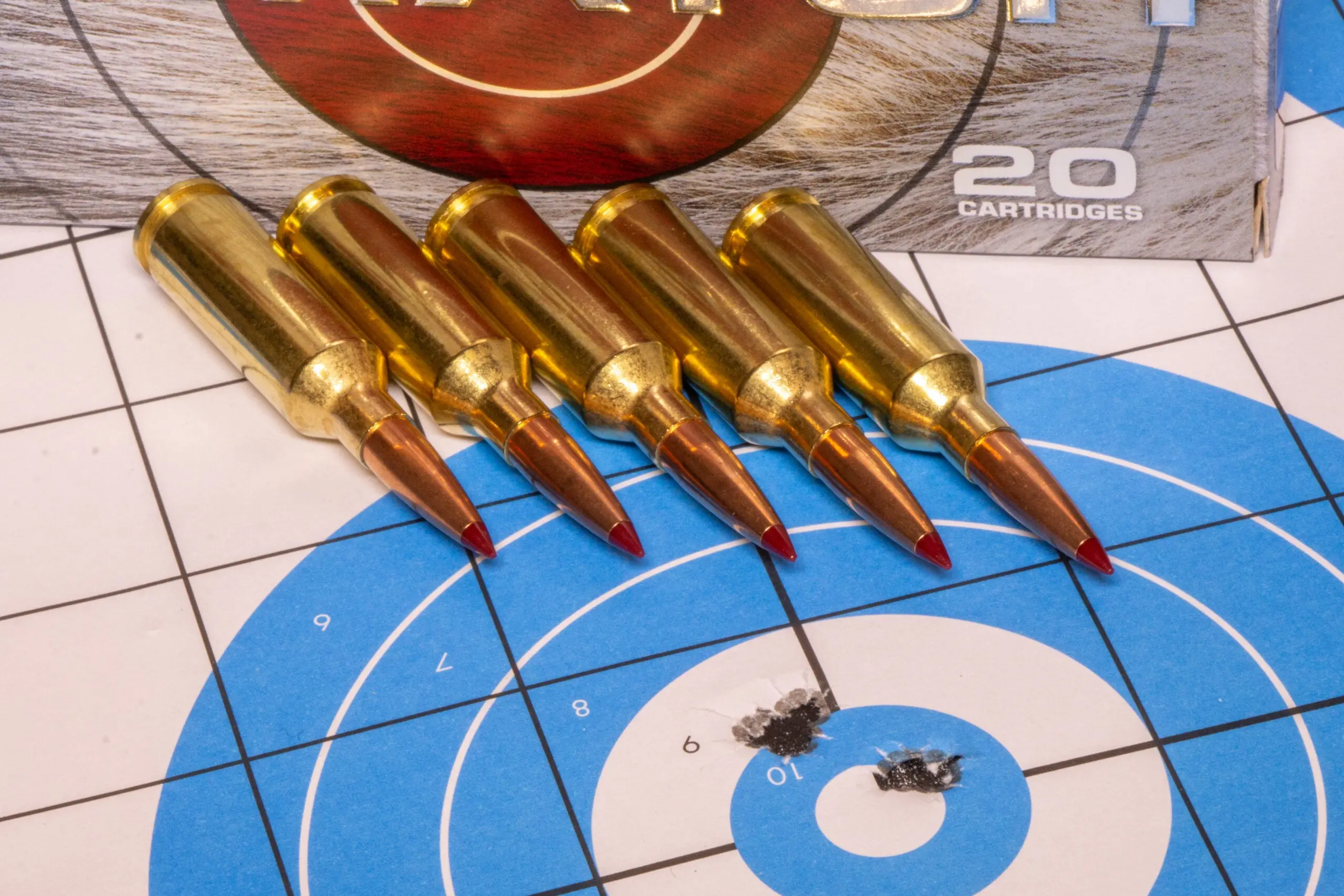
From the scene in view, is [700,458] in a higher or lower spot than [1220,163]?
lower

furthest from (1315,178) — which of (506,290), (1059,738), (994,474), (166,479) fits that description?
(166,479)

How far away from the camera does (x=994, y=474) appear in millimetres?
2053

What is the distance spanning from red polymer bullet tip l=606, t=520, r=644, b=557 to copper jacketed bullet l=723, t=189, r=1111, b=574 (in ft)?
1.31

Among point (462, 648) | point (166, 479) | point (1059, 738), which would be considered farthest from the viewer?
point (166, 479)

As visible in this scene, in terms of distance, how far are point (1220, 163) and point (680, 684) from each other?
112 centimetres

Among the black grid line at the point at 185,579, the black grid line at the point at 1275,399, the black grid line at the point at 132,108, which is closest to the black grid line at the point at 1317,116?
the black grid line at the point at 1275,399

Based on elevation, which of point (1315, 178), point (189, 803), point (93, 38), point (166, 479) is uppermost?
point (93, 38)

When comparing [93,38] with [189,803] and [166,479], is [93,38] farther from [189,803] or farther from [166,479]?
[189,803]

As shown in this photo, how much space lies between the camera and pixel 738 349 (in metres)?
2.15

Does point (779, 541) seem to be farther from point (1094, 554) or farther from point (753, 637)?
point (1094, 554)

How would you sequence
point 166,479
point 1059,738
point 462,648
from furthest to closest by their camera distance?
point 166,479 < point 462,648 < point 1059,738

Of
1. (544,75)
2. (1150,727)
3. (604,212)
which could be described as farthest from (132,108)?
(1150,727)

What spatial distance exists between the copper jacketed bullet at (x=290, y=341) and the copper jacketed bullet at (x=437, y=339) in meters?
0.04

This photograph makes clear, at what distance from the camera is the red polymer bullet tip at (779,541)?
2.04 meters
